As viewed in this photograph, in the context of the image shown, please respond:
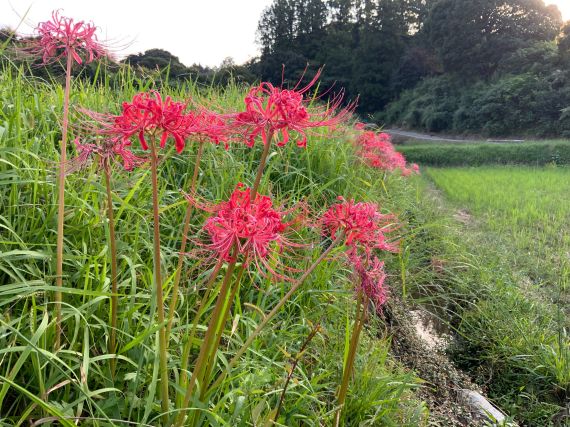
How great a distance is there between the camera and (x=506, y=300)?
135 inches

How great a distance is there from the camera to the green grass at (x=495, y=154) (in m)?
15.9

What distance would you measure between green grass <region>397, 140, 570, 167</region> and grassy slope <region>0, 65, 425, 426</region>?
14.7 m

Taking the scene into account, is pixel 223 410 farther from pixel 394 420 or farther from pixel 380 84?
pixel 380 84

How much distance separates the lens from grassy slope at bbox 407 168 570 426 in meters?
2.62

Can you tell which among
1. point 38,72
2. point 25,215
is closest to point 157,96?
point 25,215

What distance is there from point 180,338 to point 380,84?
37.3 meters

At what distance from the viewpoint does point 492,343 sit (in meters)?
3.01

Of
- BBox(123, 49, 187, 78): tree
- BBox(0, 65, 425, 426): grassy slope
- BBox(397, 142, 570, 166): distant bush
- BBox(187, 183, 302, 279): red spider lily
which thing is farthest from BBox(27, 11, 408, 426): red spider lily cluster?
BBox(397, 142, 570, 166): distant bush

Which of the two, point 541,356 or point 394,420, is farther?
point 541,356

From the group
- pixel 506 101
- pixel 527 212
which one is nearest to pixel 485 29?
pixel 506 101

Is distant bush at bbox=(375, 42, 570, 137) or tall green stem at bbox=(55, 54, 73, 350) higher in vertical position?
distant bush at bbox=(375, 42, 570, 137)

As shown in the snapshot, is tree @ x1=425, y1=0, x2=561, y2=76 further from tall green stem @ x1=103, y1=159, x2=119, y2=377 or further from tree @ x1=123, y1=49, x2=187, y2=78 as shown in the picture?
tall green stem @ x1=103, y1=159, x2=119, y2=377

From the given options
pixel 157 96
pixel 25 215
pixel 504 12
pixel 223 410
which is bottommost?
pixel 223 410

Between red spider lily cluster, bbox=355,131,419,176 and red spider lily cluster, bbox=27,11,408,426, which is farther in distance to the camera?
red spider lily cluster, bbox=355,131,419,176
